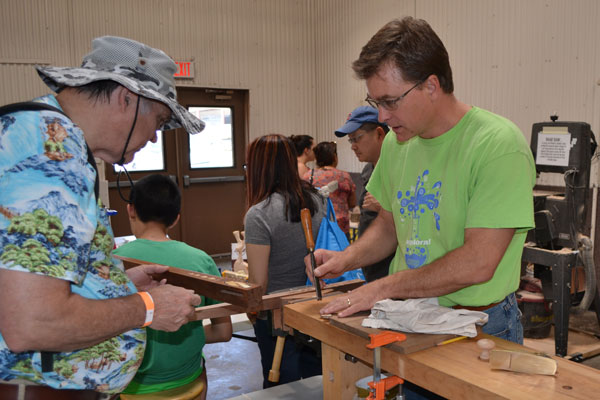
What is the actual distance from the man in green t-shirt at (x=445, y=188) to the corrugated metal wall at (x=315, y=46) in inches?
145

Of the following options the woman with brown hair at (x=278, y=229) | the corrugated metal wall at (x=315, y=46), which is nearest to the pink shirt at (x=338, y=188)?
the corrugated metal wall at (x=315, y=46)

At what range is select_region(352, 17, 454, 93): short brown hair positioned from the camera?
53.8 inches

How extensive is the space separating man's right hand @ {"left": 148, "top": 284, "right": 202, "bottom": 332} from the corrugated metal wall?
14.2 ft

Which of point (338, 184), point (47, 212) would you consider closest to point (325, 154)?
point (338, 184)

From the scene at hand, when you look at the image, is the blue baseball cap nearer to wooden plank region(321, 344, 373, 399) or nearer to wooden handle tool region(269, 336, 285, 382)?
wooden handle tool region(269, 336, 285, 382)

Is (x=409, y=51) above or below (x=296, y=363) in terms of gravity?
above

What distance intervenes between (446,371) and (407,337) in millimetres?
151

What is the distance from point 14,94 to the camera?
6367 millimetres

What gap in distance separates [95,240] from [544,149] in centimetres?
372

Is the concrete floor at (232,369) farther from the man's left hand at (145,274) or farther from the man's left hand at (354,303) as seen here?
the man's left hand at (354,303)

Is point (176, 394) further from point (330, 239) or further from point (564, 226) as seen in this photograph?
point (564, 226)

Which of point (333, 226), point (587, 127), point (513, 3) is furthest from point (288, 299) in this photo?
point (513, 3)

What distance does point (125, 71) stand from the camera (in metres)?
1.21

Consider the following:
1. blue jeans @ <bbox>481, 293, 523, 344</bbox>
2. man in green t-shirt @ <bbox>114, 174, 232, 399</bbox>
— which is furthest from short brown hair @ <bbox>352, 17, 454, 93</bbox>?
man in green t-shirt @ <bbox>114, 174, 232, 399</bbox>
